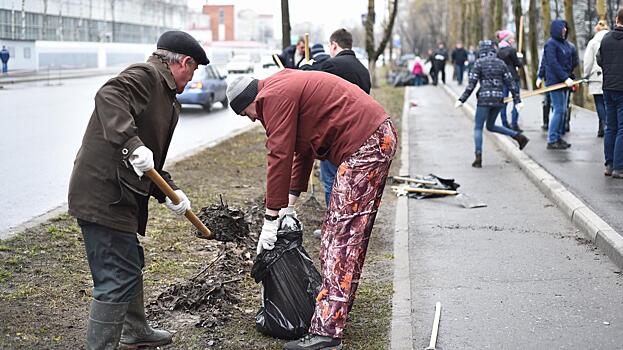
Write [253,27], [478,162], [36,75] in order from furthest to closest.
A: [253,27] < [36,75] < [478,162]

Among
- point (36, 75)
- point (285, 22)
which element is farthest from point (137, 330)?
point (36, 75)

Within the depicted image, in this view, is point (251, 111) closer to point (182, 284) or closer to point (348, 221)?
point (348, 221)

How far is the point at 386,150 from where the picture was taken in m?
5.02

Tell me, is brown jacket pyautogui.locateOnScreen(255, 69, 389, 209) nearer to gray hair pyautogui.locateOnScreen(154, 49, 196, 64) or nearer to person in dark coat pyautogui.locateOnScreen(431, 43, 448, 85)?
gray hair pyautogui.locateOnScreen(154, 49, 196, 64)

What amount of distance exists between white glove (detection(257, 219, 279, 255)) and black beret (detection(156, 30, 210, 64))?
3.22ft

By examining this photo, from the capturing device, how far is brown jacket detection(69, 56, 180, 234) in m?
4.39

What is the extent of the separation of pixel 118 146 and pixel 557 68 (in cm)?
1091

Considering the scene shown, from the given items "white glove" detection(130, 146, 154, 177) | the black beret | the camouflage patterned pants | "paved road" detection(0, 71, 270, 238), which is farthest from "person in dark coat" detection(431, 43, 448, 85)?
"white glove" detection(130, 146, 154, 177)

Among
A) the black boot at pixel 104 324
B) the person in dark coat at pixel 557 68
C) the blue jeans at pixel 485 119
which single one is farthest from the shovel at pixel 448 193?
the black boot at pixel 104 324

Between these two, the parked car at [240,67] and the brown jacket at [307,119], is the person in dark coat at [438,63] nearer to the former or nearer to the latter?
the parked car at [240,67]

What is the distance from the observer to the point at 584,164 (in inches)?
490

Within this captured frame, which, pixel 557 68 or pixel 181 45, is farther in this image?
pixel 557 68

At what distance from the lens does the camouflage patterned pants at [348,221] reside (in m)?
4.98

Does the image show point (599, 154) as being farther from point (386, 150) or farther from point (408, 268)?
point (386, 150)
